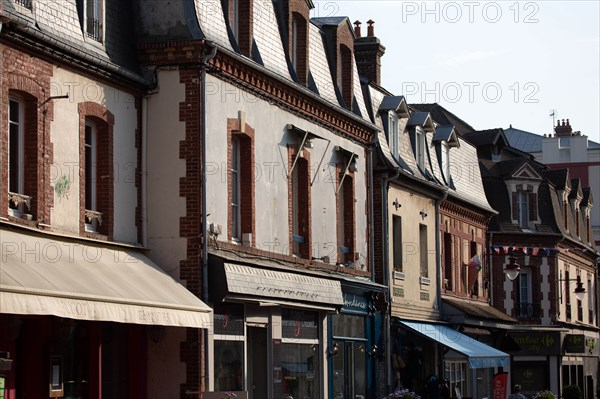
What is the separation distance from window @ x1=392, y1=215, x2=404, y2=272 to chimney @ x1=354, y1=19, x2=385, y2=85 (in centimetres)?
479

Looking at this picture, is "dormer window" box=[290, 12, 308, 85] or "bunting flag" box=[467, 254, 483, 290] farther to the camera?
"bunting flag" box=[467, 254, 483, 290]

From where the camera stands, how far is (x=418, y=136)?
38656 millimetres

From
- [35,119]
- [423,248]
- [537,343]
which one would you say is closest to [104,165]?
[35,119]

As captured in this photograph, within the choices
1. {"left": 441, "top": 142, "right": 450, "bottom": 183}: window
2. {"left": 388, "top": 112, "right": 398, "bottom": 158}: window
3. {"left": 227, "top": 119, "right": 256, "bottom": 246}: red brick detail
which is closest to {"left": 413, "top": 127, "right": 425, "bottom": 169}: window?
{"left": 388, "top": 112, "right": 398, "bottom": 158}: window

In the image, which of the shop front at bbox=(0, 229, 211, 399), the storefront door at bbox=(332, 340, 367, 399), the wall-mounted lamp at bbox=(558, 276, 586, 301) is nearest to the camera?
the shop front at bbox=(0, 229, 211, 399)

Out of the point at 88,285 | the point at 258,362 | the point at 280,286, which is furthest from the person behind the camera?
the point at 258,362

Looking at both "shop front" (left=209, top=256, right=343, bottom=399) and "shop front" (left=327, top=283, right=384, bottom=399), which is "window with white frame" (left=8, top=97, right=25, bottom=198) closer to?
"shop front" (left=209, top=256, right=343, bottom=399)

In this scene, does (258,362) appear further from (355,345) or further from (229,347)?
(355,345)

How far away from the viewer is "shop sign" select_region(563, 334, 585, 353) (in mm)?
53281

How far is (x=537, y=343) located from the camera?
171ft

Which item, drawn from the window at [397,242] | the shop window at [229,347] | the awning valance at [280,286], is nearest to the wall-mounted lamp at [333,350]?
the awning valance at [280,286]

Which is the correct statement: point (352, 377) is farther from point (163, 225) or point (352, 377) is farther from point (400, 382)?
point (163, 225)

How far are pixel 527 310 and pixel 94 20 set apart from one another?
34.3m

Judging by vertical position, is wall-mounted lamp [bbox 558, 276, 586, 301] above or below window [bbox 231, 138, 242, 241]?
below
